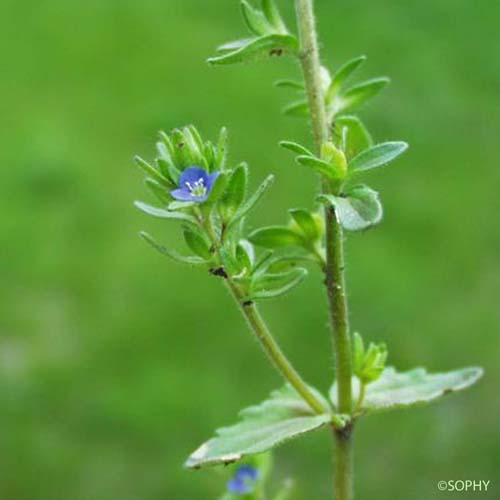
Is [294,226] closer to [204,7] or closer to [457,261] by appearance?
[457,261]

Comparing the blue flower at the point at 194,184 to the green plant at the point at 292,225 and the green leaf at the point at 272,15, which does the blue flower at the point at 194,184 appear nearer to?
the green plant at the point at 292,225

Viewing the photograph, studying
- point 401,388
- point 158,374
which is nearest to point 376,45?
point 158,374

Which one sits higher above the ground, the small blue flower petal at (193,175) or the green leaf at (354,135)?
the green leaf at (354,135)

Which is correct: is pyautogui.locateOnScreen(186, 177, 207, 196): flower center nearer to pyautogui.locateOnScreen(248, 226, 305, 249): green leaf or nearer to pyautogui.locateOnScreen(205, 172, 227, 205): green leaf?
pyautogui.locateOnScreen(205, 172, 227, 205): green leaf

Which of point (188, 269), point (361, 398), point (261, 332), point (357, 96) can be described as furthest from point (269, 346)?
point (188, 269)

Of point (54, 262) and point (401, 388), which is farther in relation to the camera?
point (54, 262)

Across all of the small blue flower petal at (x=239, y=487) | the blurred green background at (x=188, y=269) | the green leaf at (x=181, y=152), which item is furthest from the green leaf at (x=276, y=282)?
the blurred green background at (x=188, y=269)
